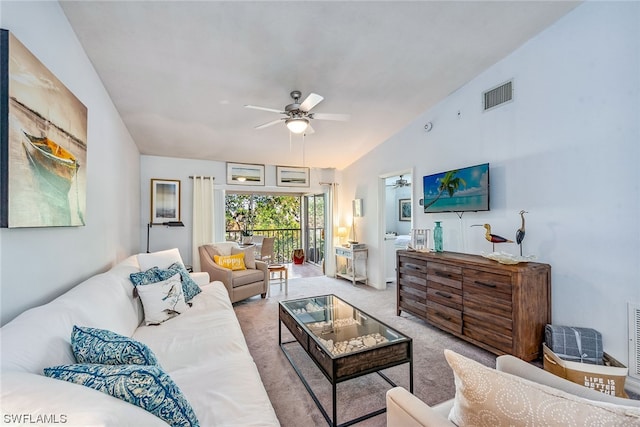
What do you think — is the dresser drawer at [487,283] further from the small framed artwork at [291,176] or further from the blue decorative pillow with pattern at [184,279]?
the small framed artwork at [291,176]

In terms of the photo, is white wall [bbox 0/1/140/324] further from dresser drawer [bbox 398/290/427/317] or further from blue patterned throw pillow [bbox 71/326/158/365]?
dresser drawer [bbox 398/290/427/317]

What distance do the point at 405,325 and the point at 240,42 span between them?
3.38 m

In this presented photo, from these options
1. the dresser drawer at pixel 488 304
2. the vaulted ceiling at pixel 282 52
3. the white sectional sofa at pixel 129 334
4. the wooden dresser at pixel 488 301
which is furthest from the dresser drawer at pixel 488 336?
the vaulted ceiling at pixel 282 52

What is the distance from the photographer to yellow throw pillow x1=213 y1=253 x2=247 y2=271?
4129 mm

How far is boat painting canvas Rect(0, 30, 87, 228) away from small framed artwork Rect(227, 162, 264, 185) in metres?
3.19

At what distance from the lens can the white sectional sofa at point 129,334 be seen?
0.68 metres

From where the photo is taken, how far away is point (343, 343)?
1.88 metres

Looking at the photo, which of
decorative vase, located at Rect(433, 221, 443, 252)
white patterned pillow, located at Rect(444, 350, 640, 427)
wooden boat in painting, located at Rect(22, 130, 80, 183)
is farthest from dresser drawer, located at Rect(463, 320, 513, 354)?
wooden boat in painting, located at Rect(22, 130, 80, 183)

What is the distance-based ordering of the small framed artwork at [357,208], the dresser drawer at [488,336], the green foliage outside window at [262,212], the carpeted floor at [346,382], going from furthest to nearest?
1. the green foliage outside window at [262,212]
2. the small framed artwork at [357,208]
3. the dresser drawer at [488,336]
4. the carpeted floor at [346,382]

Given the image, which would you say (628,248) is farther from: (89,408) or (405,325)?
(89,408)

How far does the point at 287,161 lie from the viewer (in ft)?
17.4

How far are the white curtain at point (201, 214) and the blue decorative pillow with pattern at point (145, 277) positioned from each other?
7.92 ft

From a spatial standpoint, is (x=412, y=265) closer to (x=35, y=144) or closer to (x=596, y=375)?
(x=596, y=375)

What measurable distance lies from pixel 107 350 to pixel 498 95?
149 inches
